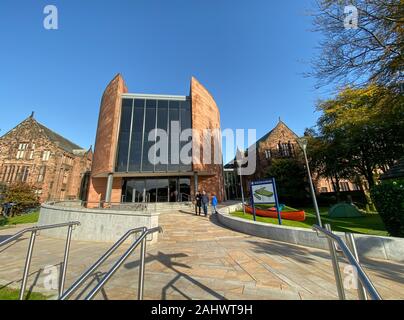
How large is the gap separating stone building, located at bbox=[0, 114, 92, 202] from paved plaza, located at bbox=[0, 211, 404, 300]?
3161 centimetres

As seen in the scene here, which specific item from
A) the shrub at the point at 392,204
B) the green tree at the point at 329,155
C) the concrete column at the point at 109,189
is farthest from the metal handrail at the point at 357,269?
the green tree at the point at 329,155

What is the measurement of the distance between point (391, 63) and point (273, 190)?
21.1 feet

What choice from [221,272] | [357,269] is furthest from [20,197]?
[357,269]


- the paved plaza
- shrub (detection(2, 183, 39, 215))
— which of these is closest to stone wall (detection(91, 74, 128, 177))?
shrub (detection(2, 183, 39, 215))

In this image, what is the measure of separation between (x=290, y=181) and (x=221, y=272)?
82.5ft

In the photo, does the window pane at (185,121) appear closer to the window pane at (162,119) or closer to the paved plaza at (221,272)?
the window pane at (162,119)

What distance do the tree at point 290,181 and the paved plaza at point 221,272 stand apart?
70.4ft

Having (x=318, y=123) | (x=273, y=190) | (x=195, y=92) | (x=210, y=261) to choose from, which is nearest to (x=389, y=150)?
(x=318, y=123)

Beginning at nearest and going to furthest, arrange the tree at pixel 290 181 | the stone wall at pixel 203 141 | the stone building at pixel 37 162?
the stone wall at pixel 203 141, the tree at pixel 290 181, the stone building at pixel 37 162

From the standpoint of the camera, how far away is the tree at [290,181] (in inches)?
1013

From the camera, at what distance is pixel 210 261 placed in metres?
4.75

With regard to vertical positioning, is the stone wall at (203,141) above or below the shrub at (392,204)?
above
